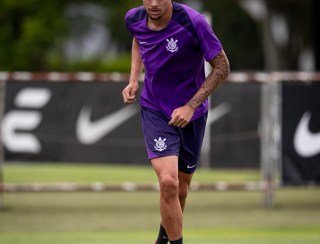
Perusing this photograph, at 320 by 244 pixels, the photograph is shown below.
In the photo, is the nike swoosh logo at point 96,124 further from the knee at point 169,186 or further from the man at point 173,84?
the knee at point 169,186

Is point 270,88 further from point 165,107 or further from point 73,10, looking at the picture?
point 73,10

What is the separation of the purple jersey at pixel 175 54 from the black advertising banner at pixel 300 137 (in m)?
5.99

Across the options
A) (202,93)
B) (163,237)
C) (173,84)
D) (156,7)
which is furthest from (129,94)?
(163,237)

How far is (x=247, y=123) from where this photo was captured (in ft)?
53.4

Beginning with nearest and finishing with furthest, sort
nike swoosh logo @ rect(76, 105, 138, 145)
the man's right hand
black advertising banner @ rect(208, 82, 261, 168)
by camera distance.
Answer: the man's right hand
nike swoosh logo @ rect(76, 105, 138, 145)
black advertising banner @ rect(208, 82, 261, 168)

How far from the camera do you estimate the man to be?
8945mm

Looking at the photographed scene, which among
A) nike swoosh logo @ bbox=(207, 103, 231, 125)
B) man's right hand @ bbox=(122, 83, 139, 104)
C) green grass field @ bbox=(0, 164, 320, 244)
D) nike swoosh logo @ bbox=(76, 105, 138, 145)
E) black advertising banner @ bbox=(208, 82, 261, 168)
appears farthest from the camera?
nike swoosh logo @ bbox=(207, 103, 231, 125)

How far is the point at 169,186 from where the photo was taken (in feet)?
29.0

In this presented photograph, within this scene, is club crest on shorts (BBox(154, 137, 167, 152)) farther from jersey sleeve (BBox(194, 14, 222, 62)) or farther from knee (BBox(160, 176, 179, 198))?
jersey sleeve (BBox(194, 14, 222, 62))

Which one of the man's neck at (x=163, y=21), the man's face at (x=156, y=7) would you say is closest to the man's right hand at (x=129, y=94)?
the man's neck at (x=163, y=21)

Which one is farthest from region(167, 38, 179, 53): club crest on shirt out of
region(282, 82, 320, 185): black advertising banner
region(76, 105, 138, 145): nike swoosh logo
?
region(76, 105, 138, 145): nike swoosh logo

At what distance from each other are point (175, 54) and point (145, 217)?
582 cm

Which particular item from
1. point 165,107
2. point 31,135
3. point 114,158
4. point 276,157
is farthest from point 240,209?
point 165,107

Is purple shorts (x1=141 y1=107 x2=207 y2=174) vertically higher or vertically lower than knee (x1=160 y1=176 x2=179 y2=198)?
→ higher
